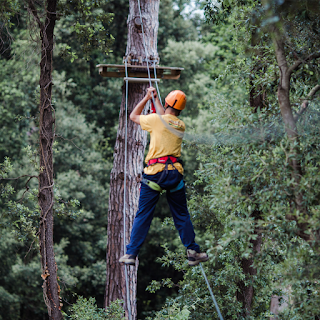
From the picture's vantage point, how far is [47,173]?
219 inches

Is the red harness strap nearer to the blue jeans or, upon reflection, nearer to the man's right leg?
the blue jeans

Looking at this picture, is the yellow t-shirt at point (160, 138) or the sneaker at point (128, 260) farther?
the sneaker at point (128, 260)

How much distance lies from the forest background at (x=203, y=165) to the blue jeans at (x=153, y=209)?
1.05ft

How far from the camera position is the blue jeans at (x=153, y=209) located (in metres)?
4.00

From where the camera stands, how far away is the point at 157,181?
4.00 metres

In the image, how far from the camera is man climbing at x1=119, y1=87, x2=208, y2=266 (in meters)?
3.97

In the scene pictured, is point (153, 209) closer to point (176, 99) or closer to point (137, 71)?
point (176, 99)

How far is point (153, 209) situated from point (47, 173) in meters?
2.07

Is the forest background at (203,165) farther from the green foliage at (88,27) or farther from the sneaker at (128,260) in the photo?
the sneaker at (128,260)

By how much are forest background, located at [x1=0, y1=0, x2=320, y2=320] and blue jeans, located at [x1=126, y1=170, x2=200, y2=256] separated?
1.05 feet

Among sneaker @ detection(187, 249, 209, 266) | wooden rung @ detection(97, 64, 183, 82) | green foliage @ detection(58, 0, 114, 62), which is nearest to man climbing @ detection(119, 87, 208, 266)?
sneaker @ detection(187, 249, 209, 266)

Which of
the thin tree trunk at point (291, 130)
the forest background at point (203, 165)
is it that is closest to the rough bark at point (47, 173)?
the forest background at point (203, 165)

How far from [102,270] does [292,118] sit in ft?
35.7

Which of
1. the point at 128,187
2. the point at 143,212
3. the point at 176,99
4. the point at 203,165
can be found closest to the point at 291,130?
the point at 203,165
